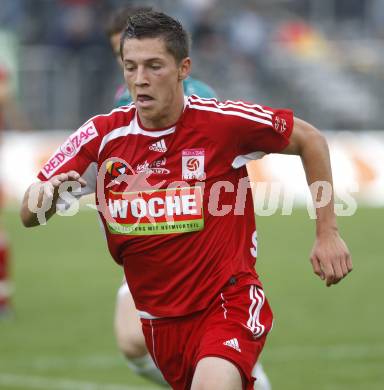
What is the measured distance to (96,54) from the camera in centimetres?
2167

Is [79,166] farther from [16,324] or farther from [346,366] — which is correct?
[16,324]

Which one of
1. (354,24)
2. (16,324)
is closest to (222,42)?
(354,24)

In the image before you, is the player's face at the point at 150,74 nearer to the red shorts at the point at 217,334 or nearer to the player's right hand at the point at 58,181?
the player's right hand at the point at 58,181

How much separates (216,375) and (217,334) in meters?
0.28

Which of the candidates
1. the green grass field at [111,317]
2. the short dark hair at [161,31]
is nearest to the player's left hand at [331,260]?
the short dark hair at [161,31]

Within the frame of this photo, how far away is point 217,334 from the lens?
526 cm

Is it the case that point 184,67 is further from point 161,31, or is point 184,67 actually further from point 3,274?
point 3,274

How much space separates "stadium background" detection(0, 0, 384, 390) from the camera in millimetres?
9266

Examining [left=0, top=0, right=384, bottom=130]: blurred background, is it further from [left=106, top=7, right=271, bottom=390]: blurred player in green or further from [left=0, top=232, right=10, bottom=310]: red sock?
[left=106, top=7, right=271, bottom=390]: blurred player in green

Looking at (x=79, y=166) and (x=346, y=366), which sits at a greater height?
(x=79, y=166)

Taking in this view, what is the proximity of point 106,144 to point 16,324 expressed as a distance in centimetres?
576

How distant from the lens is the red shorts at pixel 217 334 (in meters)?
5.21

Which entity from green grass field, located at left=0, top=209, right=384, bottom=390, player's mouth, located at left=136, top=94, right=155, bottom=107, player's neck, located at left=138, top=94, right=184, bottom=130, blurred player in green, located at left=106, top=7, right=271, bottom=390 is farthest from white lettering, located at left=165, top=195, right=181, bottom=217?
green grass field, located at left=0, top=209, right=384, bottom=390

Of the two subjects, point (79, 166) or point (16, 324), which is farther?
point (16, 324)
